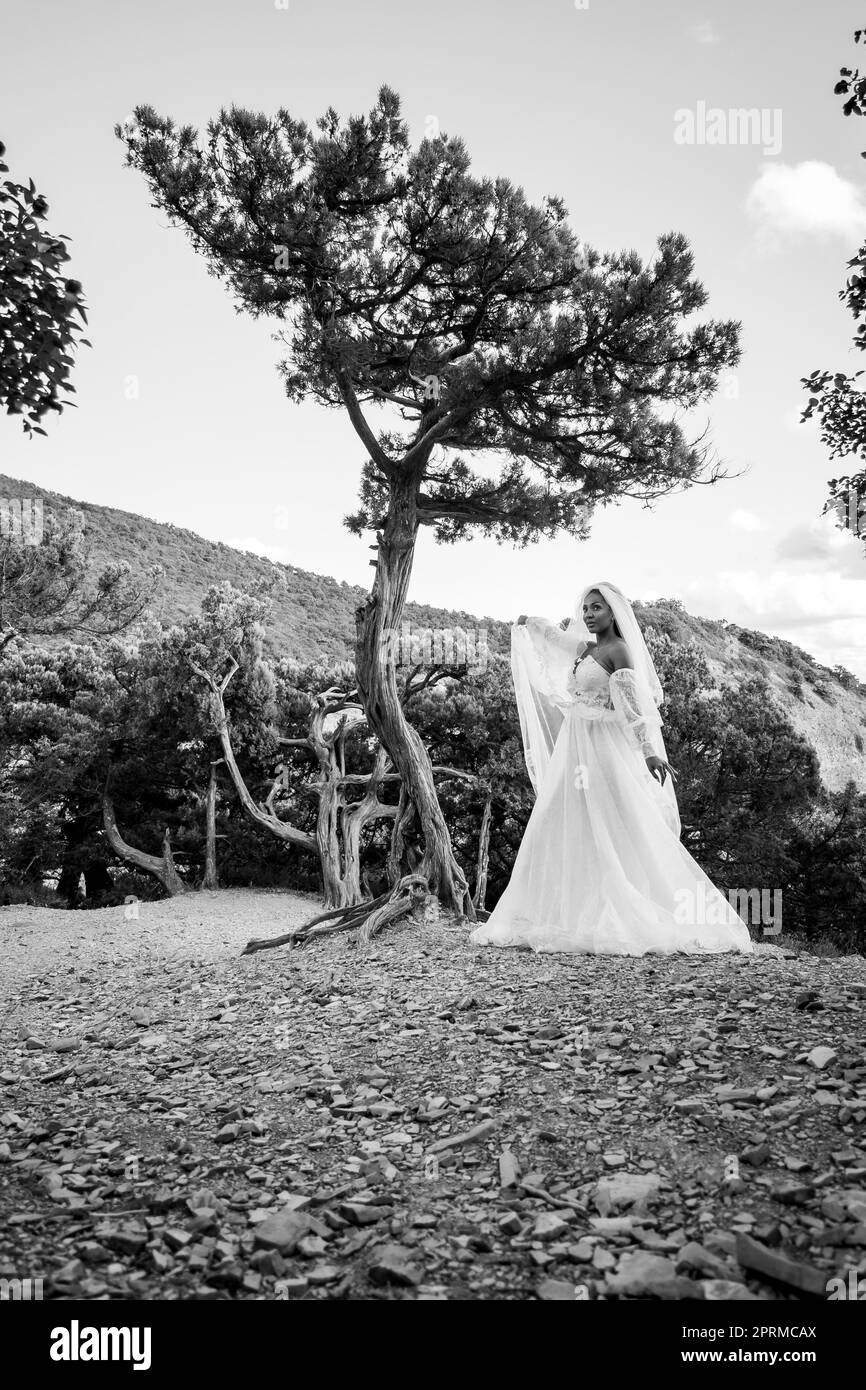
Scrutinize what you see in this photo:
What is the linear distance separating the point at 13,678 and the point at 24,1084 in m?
14.9

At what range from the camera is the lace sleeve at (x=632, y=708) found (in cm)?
680

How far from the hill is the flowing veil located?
20.8m

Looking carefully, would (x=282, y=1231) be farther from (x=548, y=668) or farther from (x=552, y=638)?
(x=552, y=638)

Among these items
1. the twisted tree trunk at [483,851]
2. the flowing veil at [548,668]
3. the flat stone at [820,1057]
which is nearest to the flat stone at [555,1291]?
the flat stone at [820,1057]

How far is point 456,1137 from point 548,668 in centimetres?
480

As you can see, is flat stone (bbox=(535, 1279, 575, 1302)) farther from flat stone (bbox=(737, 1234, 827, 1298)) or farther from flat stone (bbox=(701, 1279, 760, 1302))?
flat stone (bbox=(737, 1234, 827, 1298))

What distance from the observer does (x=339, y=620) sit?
124ft

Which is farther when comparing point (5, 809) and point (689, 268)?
point (5, 809)

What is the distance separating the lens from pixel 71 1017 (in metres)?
5.98

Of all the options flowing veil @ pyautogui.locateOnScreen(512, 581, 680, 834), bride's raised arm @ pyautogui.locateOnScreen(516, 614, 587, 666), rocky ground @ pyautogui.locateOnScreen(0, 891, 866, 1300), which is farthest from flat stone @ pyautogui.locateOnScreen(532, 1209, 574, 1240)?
bride's raised arm @ pyautogui.locateOnScreen(516, 614, 587, 666)

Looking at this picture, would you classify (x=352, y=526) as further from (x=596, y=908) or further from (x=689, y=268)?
(x=596, y=908)

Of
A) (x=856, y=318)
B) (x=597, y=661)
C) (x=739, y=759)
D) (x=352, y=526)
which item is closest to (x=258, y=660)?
(x=352, y=526)

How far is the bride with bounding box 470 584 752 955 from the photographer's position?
636 cm

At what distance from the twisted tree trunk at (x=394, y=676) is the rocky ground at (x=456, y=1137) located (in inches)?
115
